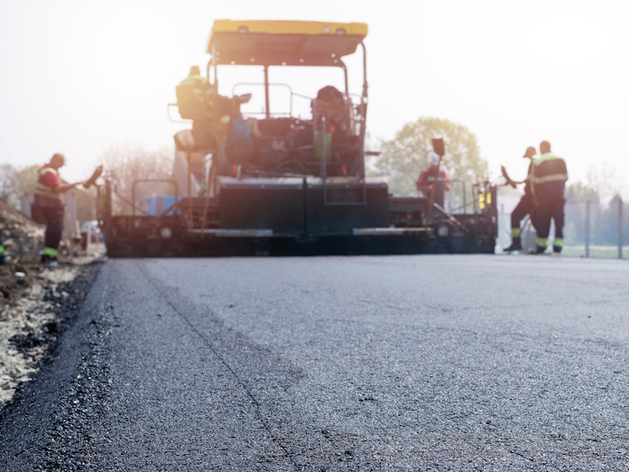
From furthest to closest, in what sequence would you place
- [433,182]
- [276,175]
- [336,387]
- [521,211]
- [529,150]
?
[529,150] → [521,211] → [433,182] → [276,175] → [336,387]

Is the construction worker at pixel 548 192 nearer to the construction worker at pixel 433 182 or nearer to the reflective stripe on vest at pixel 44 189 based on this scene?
the construction worker at pixel 433 182

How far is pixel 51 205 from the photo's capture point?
1008 cm

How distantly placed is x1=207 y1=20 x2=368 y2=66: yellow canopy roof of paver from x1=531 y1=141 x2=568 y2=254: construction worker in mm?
3822

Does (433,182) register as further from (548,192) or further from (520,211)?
(548,192)

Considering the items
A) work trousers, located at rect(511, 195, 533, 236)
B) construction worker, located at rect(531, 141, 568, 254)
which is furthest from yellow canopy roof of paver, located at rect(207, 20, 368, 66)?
work trousers, located at rect(511, 195, 533, 236)

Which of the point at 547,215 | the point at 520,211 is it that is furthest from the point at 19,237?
the point at 547,215

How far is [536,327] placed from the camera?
11.8ft

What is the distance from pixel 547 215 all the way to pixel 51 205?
823cm

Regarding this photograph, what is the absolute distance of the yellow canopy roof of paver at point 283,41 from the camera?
962cm

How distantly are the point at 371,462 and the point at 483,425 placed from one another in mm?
466

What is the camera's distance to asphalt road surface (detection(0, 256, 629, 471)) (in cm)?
185

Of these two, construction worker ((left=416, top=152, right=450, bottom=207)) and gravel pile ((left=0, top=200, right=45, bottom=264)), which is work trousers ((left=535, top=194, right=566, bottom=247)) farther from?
gravel pile ((left=0, top=200, right=45, bottom=264))

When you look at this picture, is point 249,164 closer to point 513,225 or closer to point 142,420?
point 513,225

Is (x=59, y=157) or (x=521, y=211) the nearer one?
(x=59, y=157)
